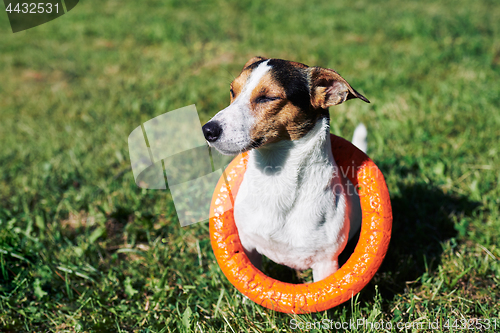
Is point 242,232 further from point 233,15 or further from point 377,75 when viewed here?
point 233,15

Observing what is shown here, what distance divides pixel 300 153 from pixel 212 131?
0.60 meters

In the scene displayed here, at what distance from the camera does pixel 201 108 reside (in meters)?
5.65

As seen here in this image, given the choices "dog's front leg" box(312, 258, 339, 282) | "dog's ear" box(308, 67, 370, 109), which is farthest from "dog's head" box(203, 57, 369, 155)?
"dog's front leg" box(312, 258, 339, 282)

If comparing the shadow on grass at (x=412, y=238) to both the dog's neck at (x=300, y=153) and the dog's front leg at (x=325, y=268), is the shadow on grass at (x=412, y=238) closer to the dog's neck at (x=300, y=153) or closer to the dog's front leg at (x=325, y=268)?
the dog's front leg at (x=325, y=268)

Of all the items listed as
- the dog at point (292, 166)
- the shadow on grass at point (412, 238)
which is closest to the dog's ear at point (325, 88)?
the dog at point (292, 166)

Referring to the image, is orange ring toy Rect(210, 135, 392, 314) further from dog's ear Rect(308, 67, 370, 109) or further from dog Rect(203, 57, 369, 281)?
dog's ear Rect(308, 67, 370, 109)

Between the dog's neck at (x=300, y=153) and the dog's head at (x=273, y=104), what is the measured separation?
46mm

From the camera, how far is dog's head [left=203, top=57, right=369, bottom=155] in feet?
7.32

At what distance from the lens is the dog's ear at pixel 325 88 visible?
2.44 metres

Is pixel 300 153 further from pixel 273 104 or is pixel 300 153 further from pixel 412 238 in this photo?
pixel 412 238

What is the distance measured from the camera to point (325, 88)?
2479 mm

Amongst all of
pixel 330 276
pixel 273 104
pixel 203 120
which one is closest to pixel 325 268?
pixel 330 276

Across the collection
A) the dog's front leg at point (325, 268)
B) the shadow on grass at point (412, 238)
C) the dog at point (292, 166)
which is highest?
the dog at point (292, 166)

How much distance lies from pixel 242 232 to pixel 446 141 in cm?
320
